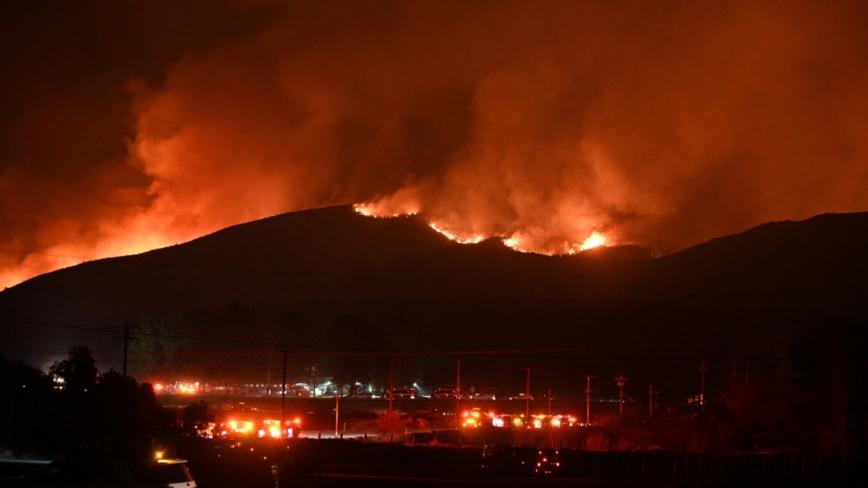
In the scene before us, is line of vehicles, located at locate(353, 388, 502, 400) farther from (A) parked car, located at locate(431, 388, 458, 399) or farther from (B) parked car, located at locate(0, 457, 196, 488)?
(B) parked car, located at locate(0, 457, 196, 488)

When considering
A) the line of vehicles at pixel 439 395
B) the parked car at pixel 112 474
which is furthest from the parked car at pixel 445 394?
the parked car at pixel 112 474

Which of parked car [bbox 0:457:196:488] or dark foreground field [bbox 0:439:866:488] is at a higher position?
parked car [bbox 0:457:196:488]

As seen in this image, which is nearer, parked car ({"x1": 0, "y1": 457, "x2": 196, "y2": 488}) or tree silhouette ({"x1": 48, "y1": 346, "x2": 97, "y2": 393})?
parked car ({"x1": 0, "y1": 457, "x2": 196, "y2": 488})

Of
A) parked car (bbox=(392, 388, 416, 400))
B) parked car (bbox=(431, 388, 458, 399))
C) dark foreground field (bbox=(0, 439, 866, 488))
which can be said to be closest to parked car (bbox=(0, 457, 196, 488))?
dark foreground field (bbox=(0, 439, 866, 488))

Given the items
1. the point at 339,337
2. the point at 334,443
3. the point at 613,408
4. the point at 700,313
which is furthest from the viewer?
the point at 700,313

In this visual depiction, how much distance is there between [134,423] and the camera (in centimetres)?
5575

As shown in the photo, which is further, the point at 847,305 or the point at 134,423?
the point at 847,305

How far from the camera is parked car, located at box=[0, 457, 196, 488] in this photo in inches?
927

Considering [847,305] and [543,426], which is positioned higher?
[847,305]

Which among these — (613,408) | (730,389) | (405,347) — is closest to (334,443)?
(730,389)

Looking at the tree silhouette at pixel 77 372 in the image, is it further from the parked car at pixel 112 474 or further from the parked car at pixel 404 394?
the parked car at pixel 404 394

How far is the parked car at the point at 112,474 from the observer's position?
77.3 feet

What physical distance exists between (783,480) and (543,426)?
41561mm

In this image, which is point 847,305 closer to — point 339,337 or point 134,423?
point 339,337
